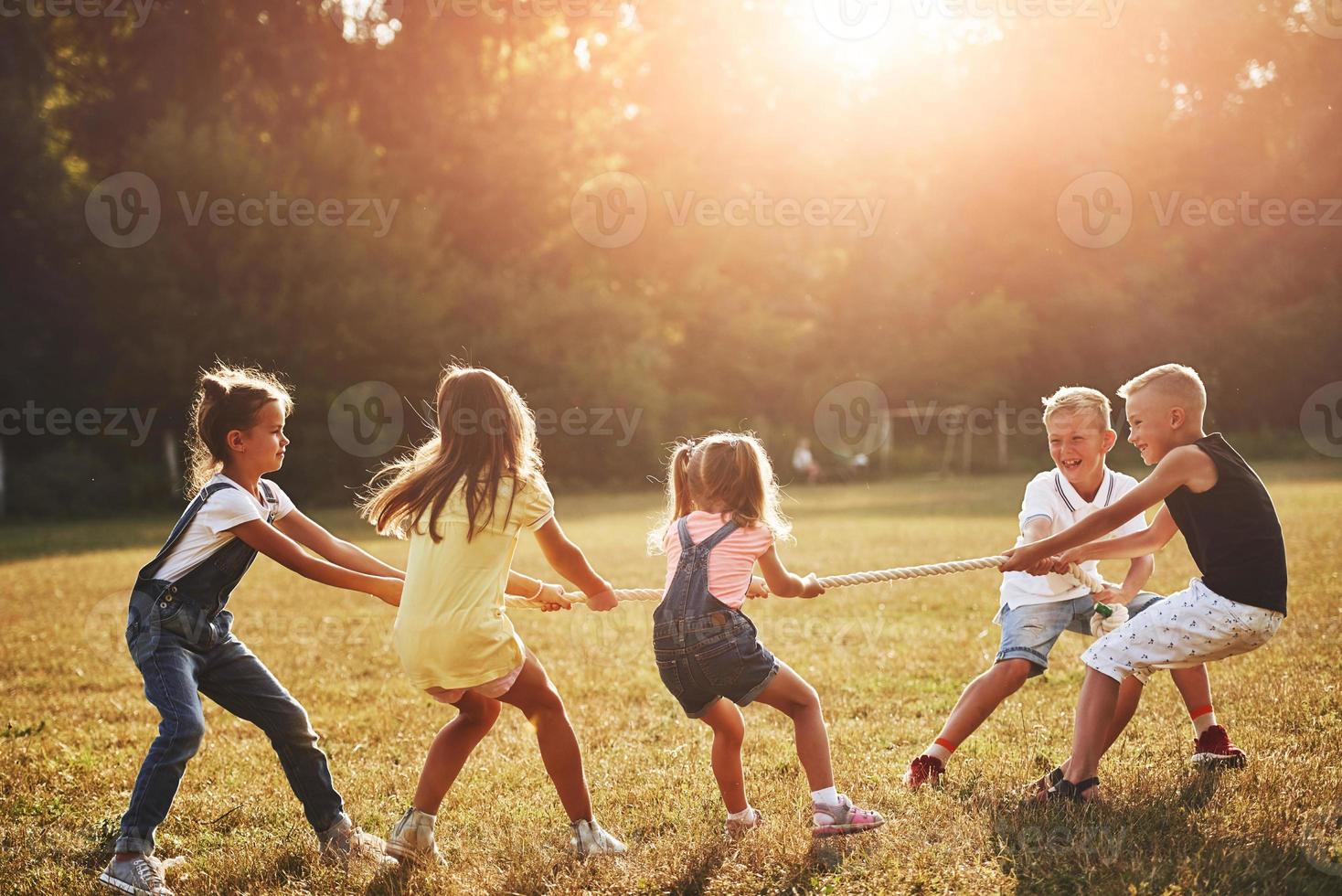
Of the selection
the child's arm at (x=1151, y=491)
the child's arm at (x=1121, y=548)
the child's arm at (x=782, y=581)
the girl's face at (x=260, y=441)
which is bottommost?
the child's arm at (x=782, y=581)

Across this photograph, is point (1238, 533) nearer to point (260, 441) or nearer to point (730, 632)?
point (730, 632)

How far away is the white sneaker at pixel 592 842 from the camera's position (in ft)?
12.5

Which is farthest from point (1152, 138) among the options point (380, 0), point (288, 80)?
point (288, 80)

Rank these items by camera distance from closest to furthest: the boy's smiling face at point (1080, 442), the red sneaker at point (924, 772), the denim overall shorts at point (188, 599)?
the denim overall shorts at point (188, 599), the red sneaker at point (924, 772), the boy's smiling face at point (1080, 442)

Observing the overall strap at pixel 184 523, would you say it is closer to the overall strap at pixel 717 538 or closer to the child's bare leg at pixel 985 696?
the overall strap at pixel 717 538

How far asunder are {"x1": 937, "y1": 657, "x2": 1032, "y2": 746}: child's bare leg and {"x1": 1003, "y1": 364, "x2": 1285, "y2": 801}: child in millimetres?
398

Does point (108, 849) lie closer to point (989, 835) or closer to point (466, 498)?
point (466, 498)

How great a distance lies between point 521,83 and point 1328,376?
29.4 m

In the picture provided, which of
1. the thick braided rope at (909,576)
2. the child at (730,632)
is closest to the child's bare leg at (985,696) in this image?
the thick braided rope at (909,576)

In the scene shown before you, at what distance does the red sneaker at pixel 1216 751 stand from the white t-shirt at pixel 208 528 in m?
3.86

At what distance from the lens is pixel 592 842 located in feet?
12.6

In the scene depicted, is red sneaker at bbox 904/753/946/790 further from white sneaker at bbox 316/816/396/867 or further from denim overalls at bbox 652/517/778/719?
white sneaker at bbox 316/816/396/867

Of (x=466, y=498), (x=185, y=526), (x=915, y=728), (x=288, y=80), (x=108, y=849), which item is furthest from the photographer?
(x=288, y=80)

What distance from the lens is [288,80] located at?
3238 cm
